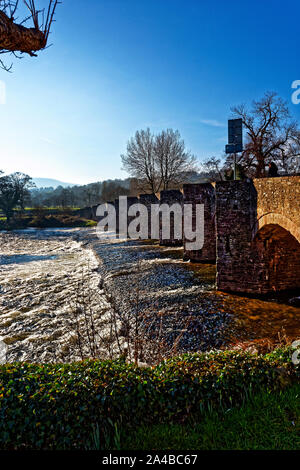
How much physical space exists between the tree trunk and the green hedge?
3.51 metres

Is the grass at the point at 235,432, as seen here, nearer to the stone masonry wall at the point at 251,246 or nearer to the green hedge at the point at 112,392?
the green hedge at the point at 112,392

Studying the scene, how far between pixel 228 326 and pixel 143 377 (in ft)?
11.2

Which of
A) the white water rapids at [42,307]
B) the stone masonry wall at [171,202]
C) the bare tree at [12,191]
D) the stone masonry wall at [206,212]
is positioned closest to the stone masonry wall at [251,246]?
the white water rapids at [42,307]

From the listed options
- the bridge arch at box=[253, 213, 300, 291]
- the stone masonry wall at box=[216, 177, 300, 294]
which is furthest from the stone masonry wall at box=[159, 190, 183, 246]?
the bridge arch at box=[253, 213, 300, 291]

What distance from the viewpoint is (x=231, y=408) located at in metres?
3.00

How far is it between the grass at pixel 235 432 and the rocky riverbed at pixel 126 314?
154 centimetres

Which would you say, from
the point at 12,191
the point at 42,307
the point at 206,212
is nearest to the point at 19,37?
the point at 42,307

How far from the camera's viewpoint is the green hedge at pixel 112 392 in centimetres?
261

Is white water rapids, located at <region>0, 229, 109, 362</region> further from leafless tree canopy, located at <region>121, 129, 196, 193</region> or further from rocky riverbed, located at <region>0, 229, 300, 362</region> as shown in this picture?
leafless tree canopy, located at <region>121, 129, 196, 193</region>

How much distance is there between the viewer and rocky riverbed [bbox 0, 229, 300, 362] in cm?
558

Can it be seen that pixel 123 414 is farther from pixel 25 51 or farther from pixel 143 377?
pixel 25 51

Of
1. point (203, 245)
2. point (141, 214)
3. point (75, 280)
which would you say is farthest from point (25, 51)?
point (141, 214)

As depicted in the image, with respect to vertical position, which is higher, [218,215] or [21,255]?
[218,215]

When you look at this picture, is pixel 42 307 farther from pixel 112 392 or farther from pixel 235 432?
pixel 235 432
